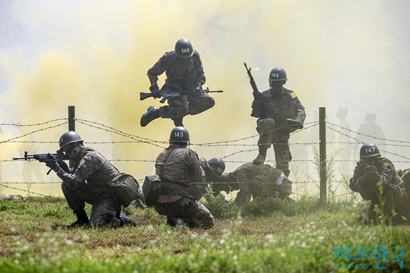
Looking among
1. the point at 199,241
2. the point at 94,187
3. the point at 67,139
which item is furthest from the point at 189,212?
the point at 199,241

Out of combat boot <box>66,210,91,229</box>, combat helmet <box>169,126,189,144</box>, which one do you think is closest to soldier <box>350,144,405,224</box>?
combat helmet <box>169,126,189,144</box>

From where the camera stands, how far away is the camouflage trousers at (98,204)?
41.1 feet

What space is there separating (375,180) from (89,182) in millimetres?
4894

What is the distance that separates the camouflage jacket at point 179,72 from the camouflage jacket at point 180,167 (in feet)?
14.4

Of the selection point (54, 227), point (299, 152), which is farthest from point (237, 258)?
point (299, 152)

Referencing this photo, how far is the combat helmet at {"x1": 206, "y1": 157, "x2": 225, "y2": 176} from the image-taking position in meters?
16.0

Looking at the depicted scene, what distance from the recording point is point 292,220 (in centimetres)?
1398

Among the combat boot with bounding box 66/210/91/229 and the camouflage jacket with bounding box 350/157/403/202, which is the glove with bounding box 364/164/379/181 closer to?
the camouflage jacket with bounding box 350/157/403/202

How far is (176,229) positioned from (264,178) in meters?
4.13

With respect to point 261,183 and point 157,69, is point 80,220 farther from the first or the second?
point 157,69

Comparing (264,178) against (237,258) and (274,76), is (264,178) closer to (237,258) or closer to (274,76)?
(274,76)

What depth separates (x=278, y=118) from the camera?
16.9 metres

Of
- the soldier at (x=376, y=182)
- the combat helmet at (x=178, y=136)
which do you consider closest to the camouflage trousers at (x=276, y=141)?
the soldier at (x=376, y=182)

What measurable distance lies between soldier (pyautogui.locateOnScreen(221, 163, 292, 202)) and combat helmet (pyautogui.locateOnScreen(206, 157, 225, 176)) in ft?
1.18
